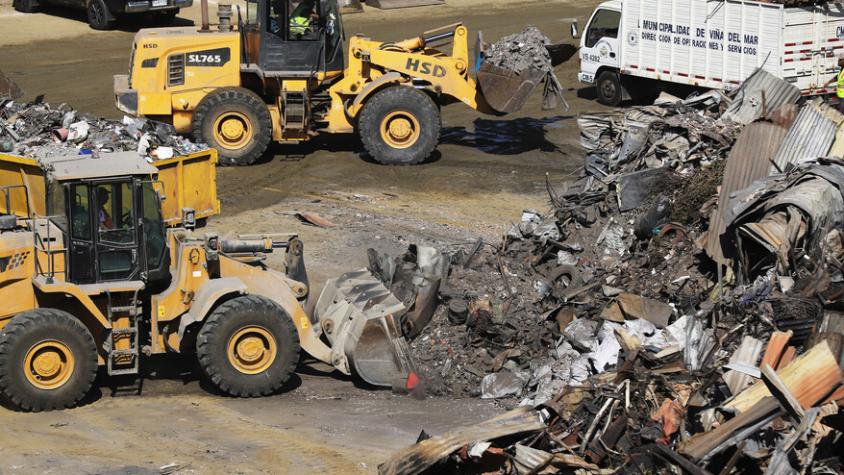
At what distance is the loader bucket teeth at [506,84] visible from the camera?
1870cm

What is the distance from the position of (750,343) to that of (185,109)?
11.6 metres

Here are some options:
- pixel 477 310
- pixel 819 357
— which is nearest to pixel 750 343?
pixel 819 357

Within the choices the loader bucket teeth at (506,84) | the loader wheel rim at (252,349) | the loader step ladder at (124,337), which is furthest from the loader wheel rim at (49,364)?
the loader bucket teeth at (506,84)

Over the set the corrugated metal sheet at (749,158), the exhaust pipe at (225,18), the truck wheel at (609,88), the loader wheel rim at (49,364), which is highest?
the exhaust pipe at (225,18)

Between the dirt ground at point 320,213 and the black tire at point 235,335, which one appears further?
the black tire at point 235,335

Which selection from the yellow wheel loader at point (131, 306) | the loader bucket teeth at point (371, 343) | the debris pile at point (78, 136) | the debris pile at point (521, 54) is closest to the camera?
the yellow wheel loader at point (131, 306)

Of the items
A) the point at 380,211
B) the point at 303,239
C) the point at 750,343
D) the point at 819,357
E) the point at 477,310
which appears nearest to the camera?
the point at 819,357

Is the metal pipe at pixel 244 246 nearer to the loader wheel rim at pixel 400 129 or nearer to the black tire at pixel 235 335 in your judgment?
the black tire at pixel 235 335

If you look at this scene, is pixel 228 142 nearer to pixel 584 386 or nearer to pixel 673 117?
pixel 673 117

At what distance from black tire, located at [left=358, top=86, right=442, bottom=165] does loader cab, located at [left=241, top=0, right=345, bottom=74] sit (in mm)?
1138

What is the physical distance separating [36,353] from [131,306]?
0.96 m

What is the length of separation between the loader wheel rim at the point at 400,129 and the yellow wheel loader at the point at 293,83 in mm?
17

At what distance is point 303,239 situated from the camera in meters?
15.5

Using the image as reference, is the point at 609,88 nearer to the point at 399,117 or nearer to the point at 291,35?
the point at 399,117
